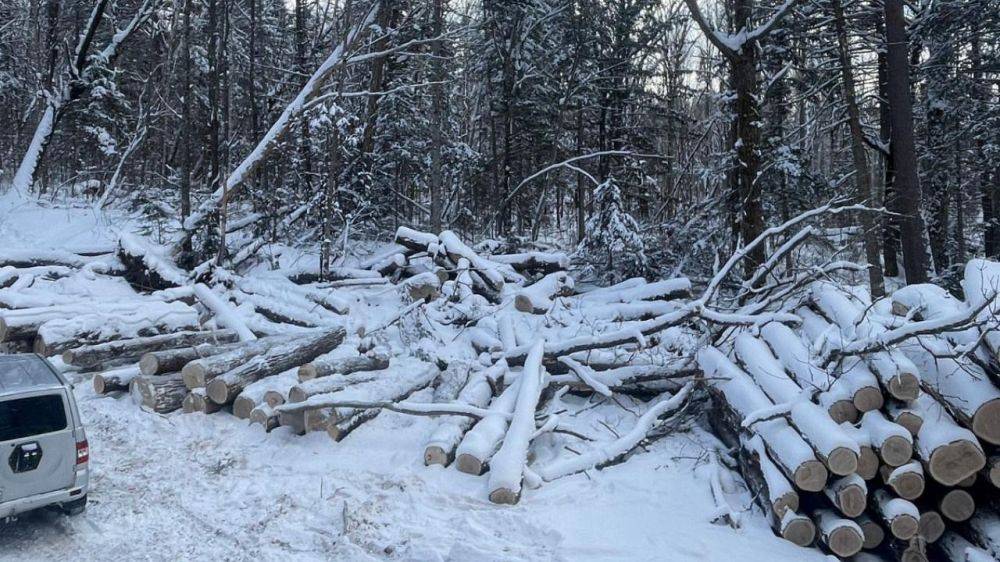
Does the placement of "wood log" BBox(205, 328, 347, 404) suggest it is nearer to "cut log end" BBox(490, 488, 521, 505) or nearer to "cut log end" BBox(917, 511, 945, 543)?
"cut log end" BBox(490, 488, 521, 505)

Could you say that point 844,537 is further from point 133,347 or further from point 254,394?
point 133,347

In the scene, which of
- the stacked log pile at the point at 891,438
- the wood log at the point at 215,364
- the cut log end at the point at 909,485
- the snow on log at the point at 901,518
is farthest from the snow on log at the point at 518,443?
the wood log at the point at 215,364

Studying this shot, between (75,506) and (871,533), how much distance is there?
717 cm

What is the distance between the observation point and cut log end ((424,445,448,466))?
276 inches

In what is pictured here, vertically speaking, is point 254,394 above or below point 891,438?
below

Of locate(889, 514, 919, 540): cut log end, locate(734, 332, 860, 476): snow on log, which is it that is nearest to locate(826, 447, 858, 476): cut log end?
locate(734, 332, 860, 476): snow on log

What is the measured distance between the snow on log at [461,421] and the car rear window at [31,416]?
351 centimetres

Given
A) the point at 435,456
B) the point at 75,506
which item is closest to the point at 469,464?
the point at 435,456

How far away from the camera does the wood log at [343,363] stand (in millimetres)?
8632

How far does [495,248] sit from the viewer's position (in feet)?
53.8

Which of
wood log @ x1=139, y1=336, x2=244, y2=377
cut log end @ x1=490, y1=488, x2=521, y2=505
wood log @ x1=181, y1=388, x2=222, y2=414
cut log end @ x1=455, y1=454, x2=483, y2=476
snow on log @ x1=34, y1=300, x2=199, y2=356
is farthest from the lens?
snow on log @ x1=34, y1=300, x2=199, y2=356

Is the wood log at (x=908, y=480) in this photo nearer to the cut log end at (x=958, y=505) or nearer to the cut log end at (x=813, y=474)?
the cut log end at (x=958, y=505)

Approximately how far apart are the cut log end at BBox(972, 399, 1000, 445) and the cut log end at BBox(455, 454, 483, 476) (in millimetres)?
4545

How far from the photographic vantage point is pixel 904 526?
5.37 metres
